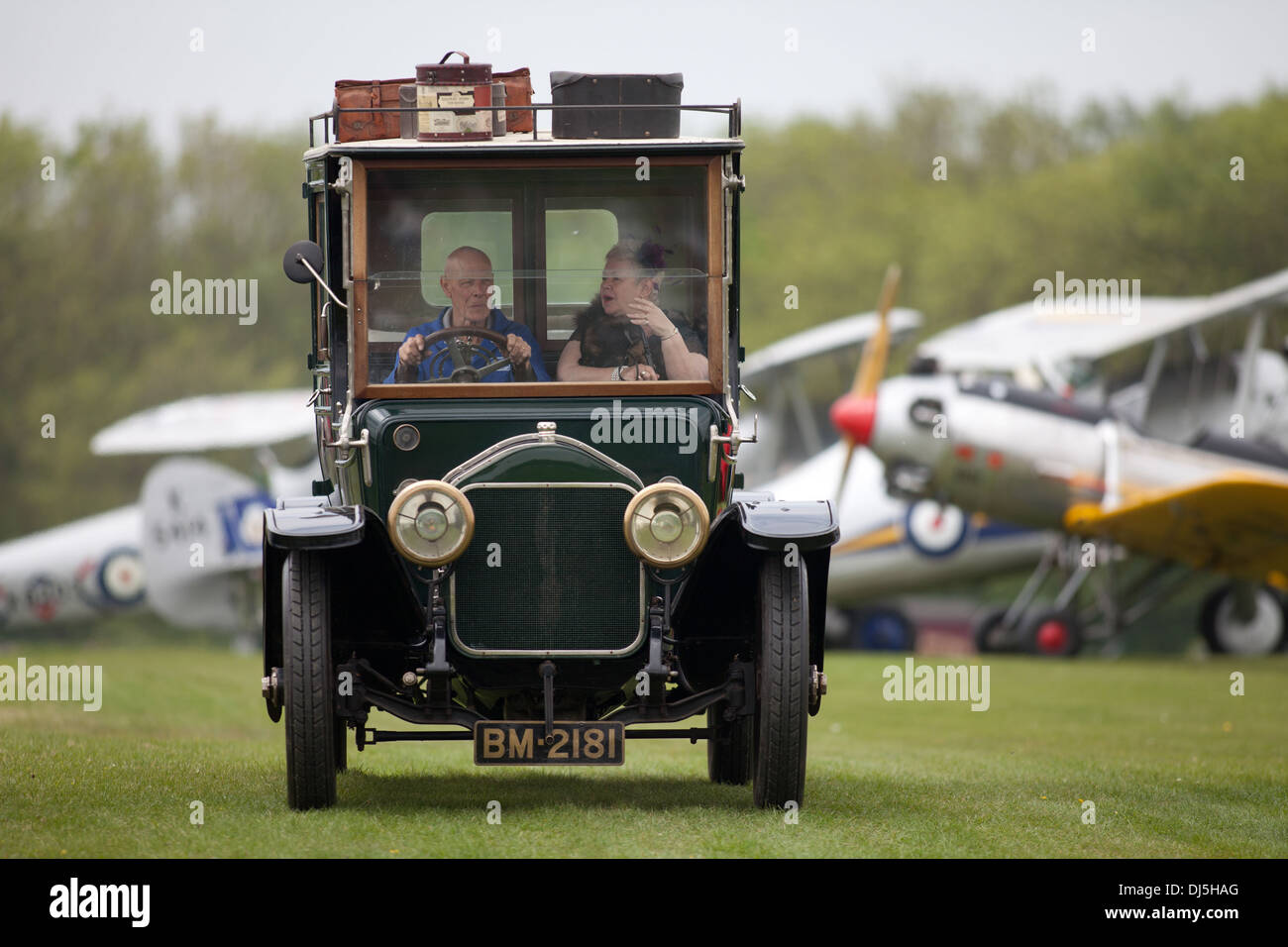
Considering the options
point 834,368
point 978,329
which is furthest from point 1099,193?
point 978,329

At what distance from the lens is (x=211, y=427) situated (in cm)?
3206

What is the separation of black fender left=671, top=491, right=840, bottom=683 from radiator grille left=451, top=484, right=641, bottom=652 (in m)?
0.29

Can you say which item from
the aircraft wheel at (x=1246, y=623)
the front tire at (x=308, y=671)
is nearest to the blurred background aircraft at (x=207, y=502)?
the aircraft wheel at (x=1246, y=623)

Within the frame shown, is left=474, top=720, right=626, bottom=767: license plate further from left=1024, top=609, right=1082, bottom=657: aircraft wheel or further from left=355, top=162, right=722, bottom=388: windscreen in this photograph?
left=1024, top=609, right=1082, bottom=657: aircraft wheel

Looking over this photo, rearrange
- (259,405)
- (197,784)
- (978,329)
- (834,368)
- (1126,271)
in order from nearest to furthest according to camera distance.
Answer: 1. (197,784)
2. (978,329)
3. (259,405)
4. (1126,271)
5. (834,368)

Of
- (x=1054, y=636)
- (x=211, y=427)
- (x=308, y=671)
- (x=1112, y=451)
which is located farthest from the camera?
(x=211, y=427)

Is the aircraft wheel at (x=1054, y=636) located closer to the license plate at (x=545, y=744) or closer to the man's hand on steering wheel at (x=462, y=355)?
the man's hand on steering wheel at (x=462, y=355)

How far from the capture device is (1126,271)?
4634 cm

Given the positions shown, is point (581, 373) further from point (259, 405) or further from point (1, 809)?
point (259, 405)

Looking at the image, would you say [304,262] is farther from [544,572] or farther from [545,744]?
[545,744]

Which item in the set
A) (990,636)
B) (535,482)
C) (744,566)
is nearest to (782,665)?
(744,566)

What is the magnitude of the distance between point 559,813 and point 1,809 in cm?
229

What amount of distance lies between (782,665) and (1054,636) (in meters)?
20.4
